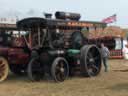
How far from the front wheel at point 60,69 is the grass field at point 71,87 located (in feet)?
0.79

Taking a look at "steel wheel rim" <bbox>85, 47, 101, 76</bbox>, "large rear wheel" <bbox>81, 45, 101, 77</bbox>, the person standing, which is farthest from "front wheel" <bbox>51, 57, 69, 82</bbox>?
the person standing

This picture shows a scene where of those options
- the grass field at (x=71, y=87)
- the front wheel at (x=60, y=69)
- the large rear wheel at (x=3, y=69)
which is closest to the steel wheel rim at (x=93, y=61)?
the grass field at (x=71, y=87)

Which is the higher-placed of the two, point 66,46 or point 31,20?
point 31,20

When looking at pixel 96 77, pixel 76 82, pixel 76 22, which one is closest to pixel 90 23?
pixel 76 22

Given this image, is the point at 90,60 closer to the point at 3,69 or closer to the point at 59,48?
the point at 59,48

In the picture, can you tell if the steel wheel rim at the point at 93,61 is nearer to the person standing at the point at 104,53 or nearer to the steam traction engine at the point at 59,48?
the steam traction engine at the point at 59,48

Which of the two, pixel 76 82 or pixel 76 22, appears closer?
pixel 76 82

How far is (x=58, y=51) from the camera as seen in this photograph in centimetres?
1529

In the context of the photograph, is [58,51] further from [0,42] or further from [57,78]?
[0,42]

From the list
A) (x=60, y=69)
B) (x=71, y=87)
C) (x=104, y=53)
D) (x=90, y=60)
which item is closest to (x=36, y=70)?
(x=60, y=69)

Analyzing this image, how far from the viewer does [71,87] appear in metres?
13.3

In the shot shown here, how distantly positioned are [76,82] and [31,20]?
2.98 metres

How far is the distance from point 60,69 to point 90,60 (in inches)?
69.7

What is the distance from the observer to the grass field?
1212 centimetres
